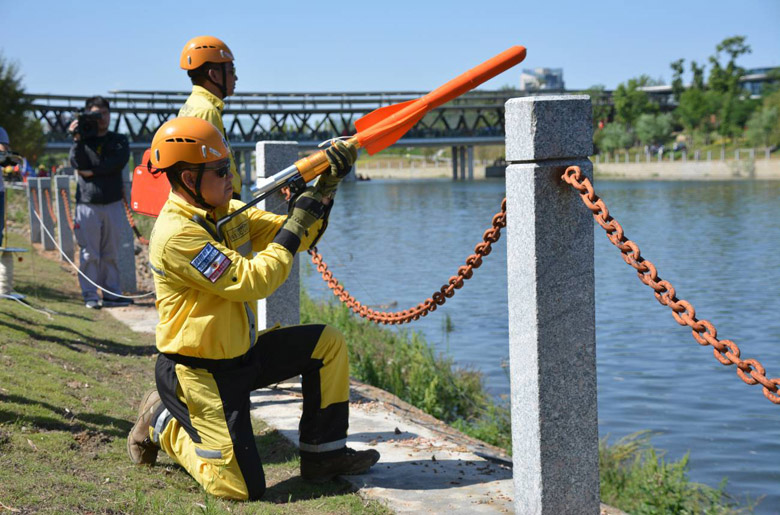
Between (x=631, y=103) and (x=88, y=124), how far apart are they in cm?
8616

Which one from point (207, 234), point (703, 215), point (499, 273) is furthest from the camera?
point (703, 215)

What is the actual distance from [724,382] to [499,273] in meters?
8.73

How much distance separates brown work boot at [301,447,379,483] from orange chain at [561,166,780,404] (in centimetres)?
188

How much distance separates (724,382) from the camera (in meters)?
9.86

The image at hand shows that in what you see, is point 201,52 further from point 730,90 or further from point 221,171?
point 730,90

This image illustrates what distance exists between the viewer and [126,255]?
35.7ft

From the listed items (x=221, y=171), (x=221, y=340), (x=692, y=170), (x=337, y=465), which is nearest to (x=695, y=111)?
(x=692, y=170)

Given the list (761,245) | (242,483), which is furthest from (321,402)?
(761,245)

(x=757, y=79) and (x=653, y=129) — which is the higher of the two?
(x=757, y=79)

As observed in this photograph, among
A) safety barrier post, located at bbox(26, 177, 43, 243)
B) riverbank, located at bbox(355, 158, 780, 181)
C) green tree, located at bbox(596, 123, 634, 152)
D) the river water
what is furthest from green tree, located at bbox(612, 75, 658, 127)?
safety barrier post, located at bbox(26, 177, 43, 243)

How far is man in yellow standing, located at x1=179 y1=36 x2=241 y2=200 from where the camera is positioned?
18.2 feet

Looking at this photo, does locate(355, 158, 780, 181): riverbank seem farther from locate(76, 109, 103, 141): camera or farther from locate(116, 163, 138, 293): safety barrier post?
locate(76, 109, 103, 141): camera

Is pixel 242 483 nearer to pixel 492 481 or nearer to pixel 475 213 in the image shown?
pixel 492 481

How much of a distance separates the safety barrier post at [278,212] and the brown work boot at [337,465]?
2190 mm
